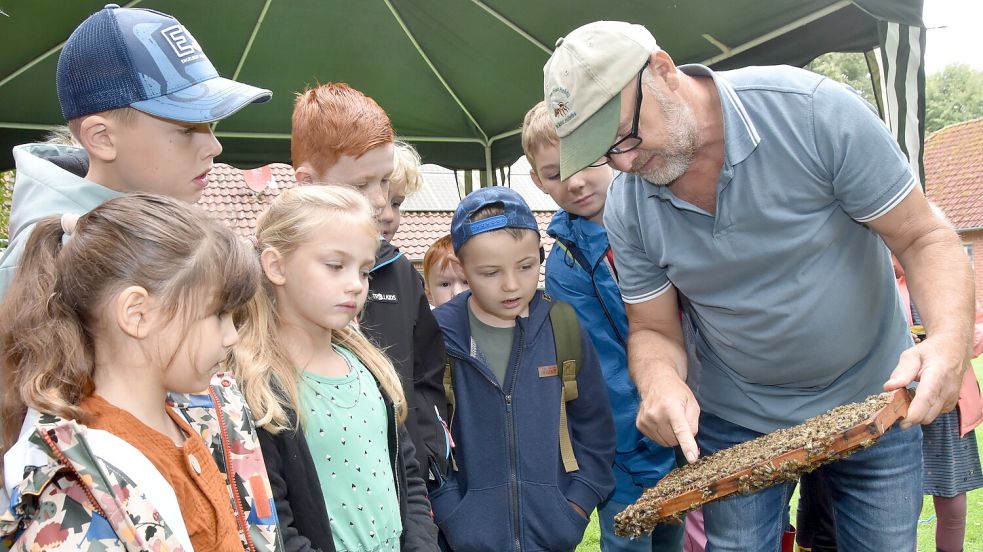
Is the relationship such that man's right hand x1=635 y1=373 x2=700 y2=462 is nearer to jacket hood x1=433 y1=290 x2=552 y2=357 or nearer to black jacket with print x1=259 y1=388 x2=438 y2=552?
jacket hood x1=433 y1=290 x2=552 y2=357

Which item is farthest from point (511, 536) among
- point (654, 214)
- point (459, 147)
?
point (459, 147)

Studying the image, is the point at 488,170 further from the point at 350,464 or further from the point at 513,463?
the point at 350,464

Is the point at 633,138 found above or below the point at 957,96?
above

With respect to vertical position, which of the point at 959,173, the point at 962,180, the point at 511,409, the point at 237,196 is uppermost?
the point at 511,409

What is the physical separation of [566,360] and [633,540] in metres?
0.93

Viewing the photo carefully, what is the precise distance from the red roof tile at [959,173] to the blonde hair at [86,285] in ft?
97.7

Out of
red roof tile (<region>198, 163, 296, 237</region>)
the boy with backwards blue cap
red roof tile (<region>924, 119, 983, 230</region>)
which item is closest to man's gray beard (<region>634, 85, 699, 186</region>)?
the boy with backwards blue cap

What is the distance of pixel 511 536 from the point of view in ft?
10.7

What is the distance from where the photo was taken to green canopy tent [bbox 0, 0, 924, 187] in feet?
13.1

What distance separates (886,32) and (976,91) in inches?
2351

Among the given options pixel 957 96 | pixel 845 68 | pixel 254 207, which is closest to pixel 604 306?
pixel 254 207

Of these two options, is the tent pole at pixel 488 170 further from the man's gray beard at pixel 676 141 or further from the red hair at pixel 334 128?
the man's gray beard at pixel 676 141

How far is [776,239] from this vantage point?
9.12 ft

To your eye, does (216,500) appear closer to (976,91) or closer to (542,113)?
(542,113)
